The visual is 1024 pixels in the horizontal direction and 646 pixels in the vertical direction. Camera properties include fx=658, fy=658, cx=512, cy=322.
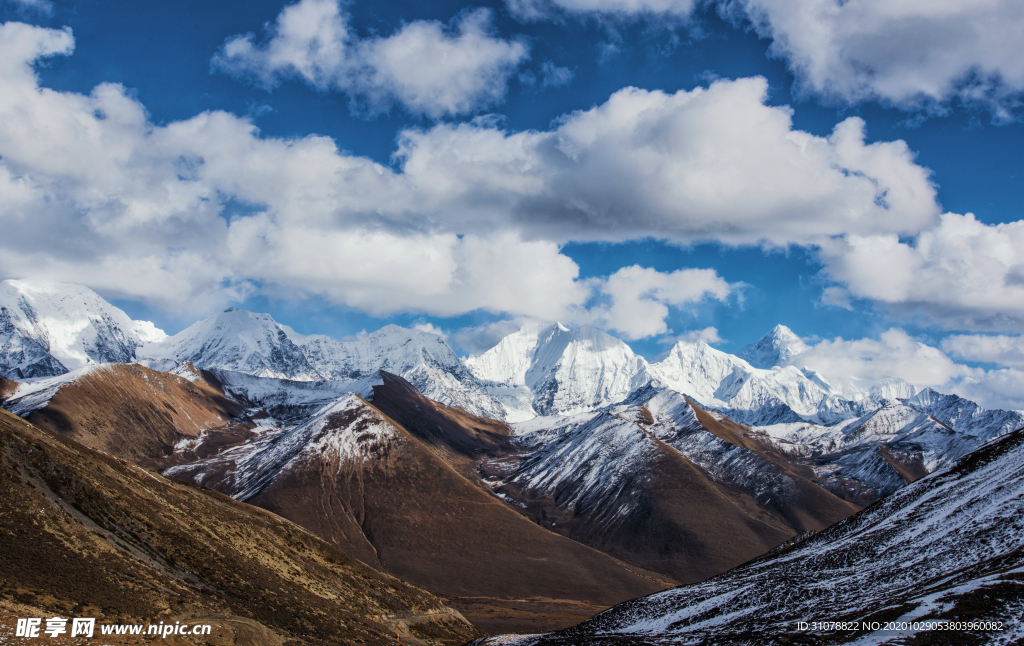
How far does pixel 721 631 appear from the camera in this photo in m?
52.3

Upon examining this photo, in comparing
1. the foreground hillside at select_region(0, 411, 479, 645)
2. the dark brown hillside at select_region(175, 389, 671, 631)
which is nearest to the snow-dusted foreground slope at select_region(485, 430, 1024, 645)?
the foreground hillside at select_region(0, 411, 479, 645)

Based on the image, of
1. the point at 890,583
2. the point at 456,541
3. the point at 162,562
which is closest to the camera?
the point at 890,583

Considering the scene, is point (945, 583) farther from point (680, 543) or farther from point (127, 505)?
point (680, 543)

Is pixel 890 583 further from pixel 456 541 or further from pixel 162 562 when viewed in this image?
pixel 456 541

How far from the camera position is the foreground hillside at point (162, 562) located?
4675 cm

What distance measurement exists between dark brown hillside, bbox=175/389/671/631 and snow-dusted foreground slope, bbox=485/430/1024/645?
57.8 m

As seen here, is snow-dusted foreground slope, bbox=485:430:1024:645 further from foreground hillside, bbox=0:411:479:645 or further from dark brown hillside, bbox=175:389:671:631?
dark brown hillside, bbox=175:389:671:631

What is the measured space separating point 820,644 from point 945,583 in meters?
13.7

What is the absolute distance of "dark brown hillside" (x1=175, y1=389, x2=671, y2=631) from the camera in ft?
463

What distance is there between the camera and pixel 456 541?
16838 centimetres

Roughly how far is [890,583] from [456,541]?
419ft

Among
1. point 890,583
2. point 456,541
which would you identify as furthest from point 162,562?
point 456,541

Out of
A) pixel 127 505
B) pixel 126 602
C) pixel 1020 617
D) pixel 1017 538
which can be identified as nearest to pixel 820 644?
pixel 1020 617

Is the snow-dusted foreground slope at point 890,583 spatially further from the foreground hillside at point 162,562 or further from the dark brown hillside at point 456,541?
the dark brown hillside at point 456,541
